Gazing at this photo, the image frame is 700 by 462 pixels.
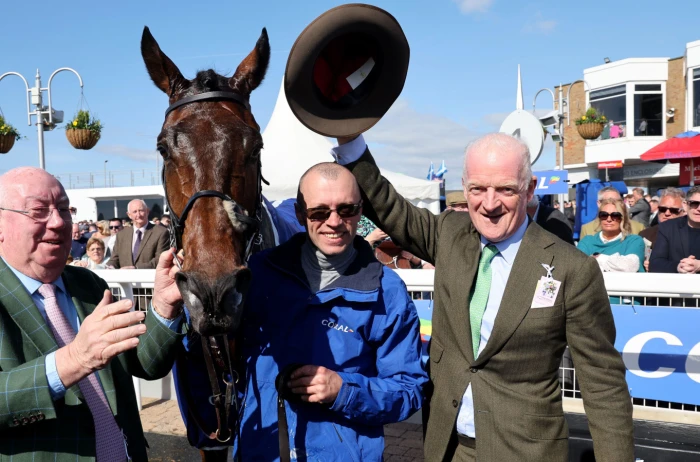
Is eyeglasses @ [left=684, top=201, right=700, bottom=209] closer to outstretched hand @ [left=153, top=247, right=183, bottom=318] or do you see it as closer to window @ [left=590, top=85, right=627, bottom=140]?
outstretched hand @ [left=153, top=247, right=183, bottom=318]

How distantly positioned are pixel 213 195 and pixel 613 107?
31572 mm

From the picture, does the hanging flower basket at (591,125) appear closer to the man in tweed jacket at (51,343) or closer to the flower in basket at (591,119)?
the flower in basket at (591,119)

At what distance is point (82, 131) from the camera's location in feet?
32.6

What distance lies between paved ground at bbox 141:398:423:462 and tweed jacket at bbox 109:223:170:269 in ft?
7.10

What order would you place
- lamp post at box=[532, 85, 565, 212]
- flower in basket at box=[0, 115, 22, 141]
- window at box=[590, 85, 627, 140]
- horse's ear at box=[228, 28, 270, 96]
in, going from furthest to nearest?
window at box=[590, 85, 627, 140] → lamp post at box=[532, 85, 565, 212] → flower in basket at box=[0, 115, 22, 141] → horse's ear at box=[228, 28, 270, 96]

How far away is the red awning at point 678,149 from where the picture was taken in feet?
33.1

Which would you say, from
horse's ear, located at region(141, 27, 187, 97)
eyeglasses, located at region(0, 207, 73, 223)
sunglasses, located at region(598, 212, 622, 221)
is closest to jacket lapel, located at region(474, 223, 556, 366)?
eyeglasses, located at region(0, 207, 73, 223)

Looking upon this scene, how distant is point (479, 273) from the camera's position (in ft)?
7.15

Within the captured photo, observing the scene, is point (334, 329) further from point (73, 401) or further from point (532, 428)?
point (73, 401)

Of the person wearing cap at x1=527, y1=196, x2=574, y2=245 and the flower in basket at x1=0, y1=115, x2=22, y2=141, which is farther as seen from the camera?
the flower in basket at x1=0, y1=115, x2=22, y2=141

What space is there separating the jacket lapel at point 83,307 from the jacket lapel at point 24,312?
16cm

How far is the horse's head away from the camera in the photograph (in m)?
1.90

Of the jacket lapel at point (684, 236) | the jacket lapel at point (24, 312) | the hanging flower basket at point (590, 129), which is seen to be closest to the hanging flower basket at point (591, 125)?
the hanging flower basket at point (590, 129)

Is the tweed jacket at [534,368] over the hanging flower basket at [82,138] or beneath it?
beneath
